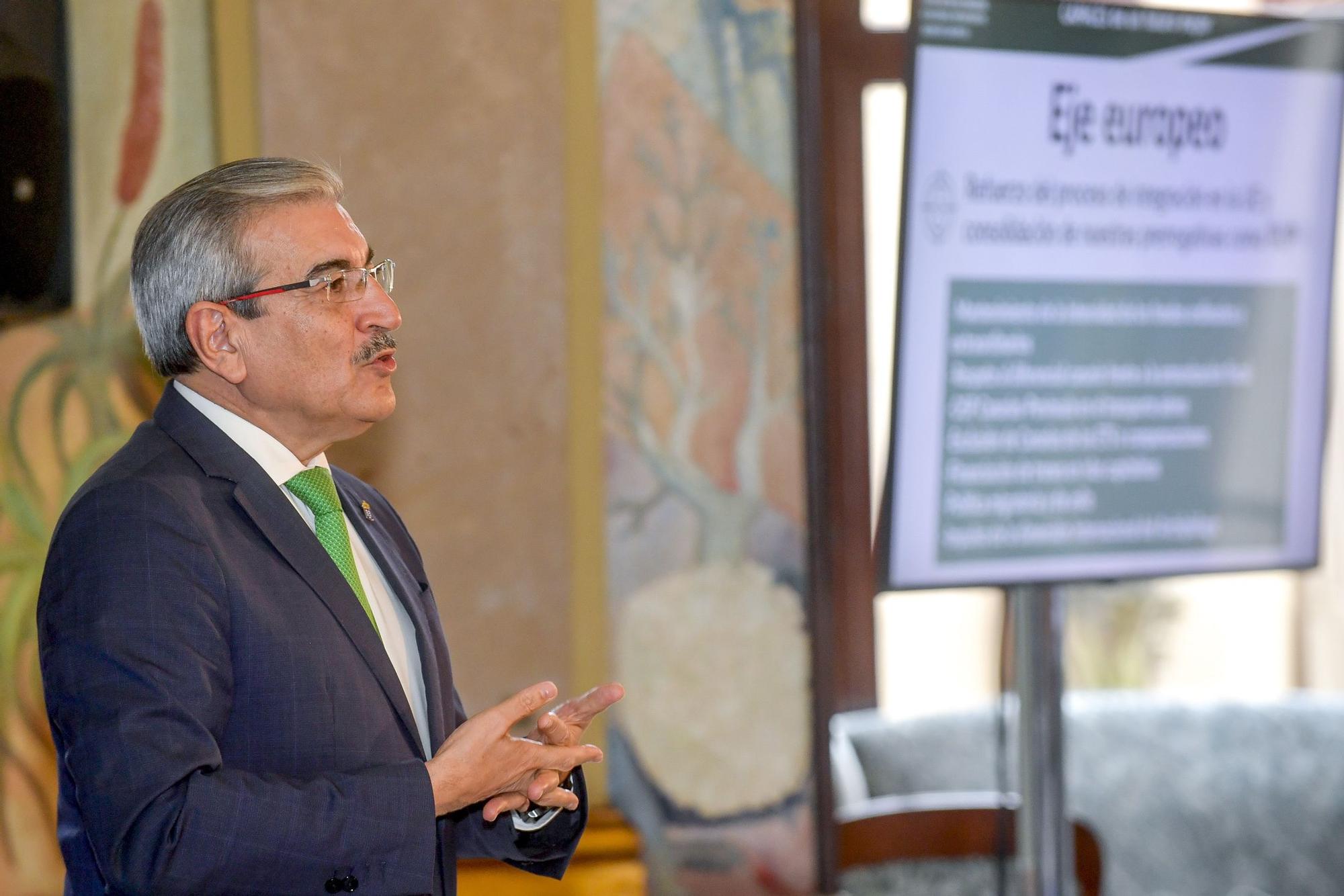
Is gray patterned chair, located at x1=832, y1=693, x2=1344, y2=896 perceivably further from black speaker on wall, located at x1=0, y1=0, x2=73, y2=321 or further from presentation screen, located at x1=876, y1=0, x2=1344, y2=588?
black speaker on wall, located at x1=0, y1=0, x2=73, y2=321

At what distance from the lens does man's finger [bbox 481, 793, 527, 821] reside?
1.55m

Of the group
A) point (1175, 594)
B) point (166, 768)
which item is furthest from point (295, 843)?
point (1175, 594)

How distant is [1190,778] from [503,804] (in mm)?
2991

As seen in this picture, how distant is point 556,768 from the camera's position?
1.53m

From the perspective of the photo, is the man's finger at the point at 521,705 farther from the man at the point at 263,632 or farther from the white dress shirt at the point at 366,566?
the white dress shirt at the point at 366,566

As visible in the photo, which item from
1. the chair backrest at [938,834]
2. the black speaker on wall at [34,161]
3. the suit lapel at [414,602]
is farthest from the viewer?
the chair backrest at [938,834]

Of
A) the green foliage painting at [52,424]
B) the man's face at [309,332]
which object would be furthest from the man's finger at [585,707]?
the green foliage painting at [52,424]

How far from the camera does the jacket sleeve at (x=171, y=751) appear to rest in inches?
49.9

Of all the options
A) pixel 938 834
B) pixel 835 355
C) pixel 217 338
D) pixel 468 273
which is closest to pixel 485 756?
pixel 217 338

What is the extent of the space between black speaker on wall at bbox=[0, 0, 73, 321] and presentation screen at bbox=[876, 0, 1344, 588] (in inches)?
68.0

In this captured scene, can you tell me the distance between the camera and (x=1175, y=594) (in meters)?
4.21

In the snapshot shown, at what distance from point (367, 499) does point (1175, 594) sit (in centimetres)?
314

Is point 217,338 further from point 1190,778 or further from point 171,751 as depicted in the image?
point 1190,778

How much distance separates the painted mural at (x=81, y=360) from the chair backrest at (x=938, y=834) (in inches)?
Answer: 75.1
